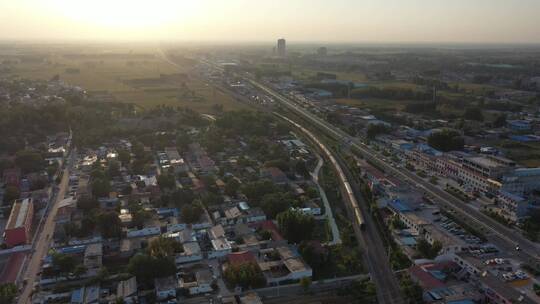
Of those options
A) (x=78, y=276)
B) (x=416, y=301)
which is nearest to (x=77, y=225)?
(x=78, y=276)

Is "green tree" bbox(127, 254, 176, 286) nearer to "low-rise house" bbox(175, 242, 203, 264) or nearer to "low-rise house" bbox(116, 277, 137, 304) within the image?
"low-rise house" bbox(116, 277, 137, 304)

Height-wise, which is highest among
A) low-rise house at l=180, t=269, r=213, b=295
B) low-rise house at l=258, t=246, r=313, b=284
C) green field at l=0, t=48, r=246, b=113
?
green field at l=0, t=48, r=246, b=113

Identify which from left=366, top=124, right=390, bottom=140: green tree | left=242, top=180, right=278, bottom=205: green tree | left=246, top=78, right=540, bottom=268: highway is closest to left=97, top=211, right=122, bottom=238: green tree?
left=242, top=180, right=278, bottom=205: green tree

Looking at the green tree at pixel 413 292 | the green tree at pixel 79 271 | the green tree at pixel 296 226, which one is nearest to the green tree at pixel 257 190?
the green tree at pixel 296 226

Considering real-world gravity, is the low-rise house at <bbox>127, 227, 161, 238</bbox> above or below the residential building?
below

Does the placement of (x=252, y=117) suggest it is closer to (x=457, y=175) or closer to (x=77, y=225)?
(x=457, y=175)

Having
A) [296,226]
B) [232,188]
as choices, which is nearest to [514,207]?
[296,226]

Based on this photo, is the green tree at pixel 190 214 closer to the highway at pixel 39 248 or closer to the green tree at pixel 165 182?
the green tree at pixel 165 182
